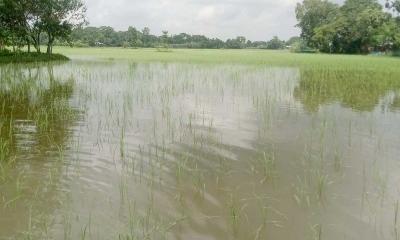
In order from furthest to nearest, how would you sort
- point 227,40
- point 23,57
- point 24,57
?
point 227,40 < point 24,57 < point 23,57

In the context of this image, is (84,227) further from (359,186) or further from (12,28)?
(12,28)

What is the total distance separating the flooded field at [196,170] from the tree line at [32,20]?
Answer: 20942mm

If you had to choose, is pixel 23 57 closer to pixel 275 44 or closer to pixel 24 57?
pixel 24 57

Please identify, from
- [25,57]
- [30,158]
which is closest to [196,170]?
[30,158]

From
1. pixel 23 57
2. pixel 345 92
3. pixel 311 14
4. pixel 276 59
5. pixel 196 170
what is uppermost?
pixel 311 14

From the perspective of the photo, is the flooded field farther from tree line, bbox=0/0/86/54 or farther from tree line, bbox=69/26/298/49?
tree line, bbox=69/26/298/49

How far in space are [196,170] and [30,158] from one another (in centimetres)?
238

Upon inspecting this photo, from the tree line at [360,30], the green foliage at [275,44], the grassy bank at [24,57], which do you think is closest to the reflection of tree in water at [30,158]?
the grassy bank at [24,57]

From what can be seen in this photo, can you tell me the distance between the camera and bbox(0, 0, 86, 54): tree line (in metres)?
29.7

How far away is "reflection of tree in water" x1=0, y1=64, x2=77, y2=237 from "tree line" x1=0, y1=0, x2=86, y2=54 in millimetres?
18755

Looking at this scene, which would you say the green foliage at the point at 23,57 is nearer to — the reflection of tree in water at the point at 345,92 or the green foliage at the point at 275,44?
the reflection of tree in water at the point at 345,92

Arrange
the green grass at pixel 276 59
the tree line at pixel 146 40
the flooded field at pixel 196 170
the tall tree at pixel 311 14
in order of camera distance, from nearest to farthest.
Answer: the flooded field at pixel 196 170 → the green grass at pixel 276 59 → the tall tree at pixel 311 14 → the tree line at pixel 146 40

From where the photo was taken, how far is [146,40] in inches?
4099

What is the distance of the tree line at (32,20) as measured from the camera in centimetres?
2967
